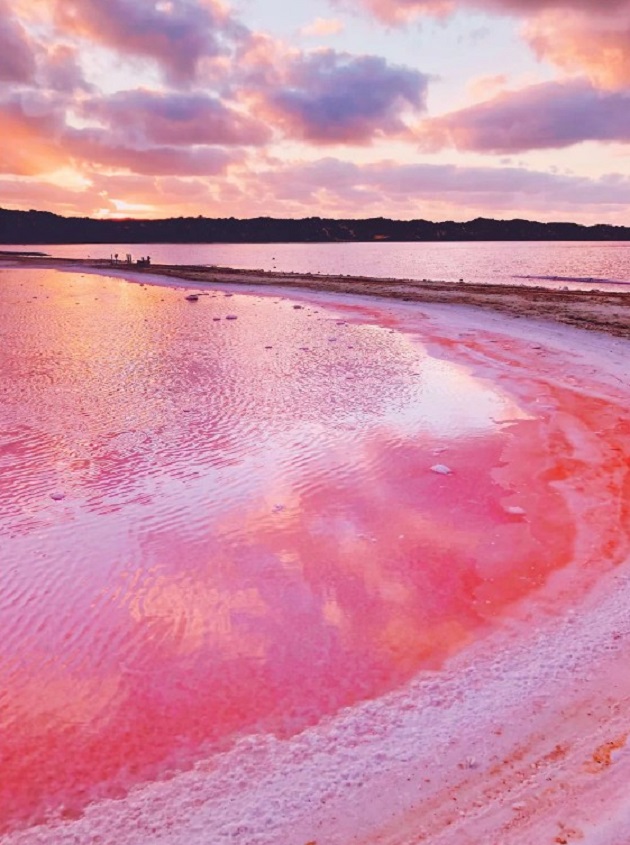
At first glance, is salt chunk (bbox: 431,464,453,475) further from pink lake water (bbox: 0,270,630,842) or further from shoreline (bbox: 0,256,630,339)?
shoreline (bbox: 0,256,630,339)

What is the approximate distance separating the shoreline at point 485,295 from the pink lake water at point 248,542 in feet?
27.2

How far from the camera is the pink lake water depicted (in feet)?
13.5

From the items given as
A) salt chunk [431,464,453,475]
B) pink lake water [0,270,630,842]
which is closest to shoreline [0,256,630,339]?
pink lake water [0,270,630,842]

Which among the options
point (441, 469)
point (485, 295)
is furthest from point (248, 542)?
point (485, 295)

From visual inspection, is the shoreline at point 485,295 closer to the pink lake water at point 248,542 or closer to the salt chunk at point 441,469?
the pink lake water at point 248,542

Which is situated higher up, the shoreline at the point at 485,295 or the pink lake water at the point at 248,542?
the shoreline at the point at 485,295

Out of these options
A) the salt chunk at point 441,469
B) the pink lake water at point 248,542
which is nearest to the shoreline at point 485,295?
the pink lake water at point 248,542

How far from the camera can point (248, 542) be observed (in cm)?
644

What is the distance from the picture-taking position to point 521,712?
400 centimetres

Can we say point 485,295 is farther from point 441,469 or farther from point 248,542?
point 248,542

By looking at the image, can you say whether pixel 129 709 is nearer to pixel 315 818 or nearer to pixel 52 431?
pixel 315 818

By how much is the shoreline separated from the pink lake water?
27.2 feet

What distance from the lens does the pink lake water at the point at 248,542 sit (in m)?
4.12

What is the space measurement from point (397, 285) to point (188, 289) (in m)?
13.4
